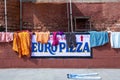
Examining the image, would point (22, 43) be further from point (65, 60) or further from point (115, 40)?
point (115, 40)

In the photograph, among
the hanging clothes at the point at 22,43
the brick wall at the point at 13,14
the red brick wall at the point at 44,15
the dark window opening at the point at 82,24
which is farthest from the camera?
the dark window opening at the point at 82,24

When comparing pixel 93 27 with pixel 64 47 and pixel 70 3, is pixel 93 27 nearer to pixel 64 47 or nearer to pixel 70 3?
pixel 70 3

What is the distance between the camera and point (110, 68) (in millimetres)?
16656

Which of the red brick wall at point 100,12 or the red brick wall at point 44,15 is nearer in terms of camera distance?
the red brick wall at point 44,15

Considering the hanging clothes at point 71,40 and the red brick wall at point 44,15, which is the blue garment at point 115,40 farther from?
the red brick wall at point 44,15

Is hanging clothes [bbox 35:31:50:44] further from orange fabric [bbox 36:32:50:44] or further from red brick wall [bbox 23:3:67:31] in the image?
red brick wall [bbox 23:3:67:31]

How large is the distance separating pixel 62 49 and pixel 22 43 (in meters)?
1.96

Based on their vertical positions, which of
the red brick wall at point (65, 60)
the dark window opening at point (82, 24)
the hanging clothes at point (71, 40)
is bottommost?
the red brick wall at point (65, 60)

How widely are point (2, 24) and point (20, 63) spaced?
21.7 ft

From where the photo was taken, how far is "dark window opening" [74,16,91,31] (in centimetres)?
2517

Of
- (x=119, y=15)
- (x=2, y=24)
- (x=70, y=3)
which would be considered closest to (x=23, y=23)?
(x=2, y=24)

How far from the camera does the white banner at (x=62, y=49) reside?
16.6 metres

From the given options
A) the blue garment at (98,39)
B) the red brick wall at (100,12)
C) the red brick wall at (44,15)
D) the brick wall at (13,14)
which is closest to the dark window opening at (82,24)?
the red brick wall at (100,12)

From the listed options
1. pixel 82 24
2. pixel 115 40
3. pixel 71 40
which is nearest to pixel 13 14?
pixel 82 24
